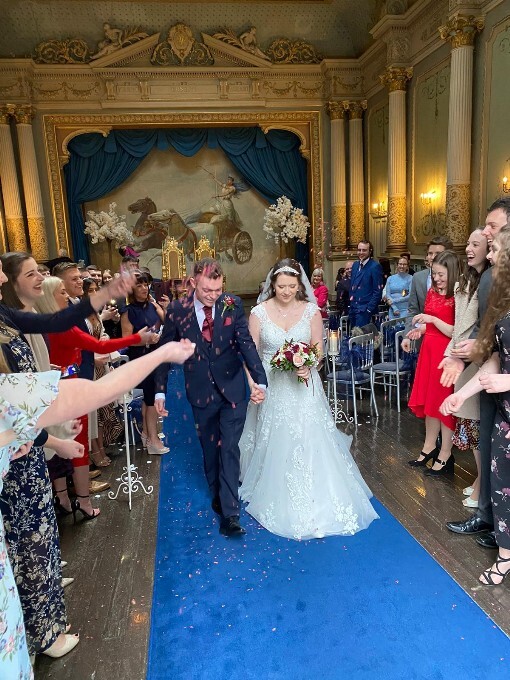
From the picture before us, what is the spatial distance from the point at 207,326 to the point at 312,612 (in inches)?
73.2

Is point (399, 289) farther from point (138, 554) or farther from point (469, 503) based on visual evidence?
point (138, 554)

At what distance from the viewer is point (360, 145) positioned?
11820mm

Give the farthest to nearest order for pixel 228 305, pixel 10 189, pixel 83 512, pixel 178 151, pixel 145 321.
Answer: pixel 178 151 < pixel 10 189 < pixel 145 321 < pixel 83 512 < pixel 228 305

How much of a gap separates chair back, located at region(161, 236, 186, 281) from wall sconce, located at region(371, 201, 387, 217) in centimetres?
488

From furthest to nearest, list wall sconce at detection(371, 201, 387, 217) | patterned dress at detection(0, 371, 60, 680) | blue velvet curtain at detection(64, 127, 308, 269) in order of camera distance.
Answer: blue velvet curtain at detection(64, 127, 308, 269)
wall sconce at detection(371, 201, 387, 217)
patterned dress at detection(0, 371, 60, 680)

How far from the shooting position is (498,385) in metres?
2.48

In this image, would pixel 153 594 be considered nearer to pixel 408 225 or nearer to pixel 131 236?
pixel 408 225

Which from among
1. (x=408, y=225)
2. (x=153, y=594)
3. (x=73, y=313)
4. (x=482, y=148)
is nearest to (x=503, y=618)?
(x=153, y=594)

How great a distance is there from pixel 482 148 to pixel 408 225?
2753 millimetres

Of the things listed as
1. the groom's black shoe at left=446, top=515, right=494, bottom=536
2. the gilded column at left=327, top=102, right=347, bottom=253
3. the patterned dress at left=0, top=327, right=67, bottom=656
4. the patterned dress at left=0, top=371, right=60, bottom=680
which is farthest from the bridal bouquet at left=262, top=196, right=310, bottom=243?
the patterned dress at left=0, top=371, right=60, bottom=680

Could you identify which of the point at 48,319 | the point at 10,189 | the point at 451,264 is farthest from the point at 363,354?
the point at 10,189

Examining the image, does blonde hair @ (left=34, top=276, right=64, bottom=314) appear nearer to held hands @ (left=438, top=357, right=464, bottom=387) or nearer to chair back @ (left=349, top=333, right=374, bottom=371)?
held hands @ (left=438, top=357, right=464, bottom=387)

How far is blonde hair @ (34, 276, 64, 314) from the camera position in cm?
307

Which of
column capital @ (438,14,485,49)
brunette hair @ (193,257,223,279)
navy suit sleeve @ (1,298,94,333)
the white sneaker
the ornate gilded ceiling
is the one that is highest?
the ornate gilded ceiling
